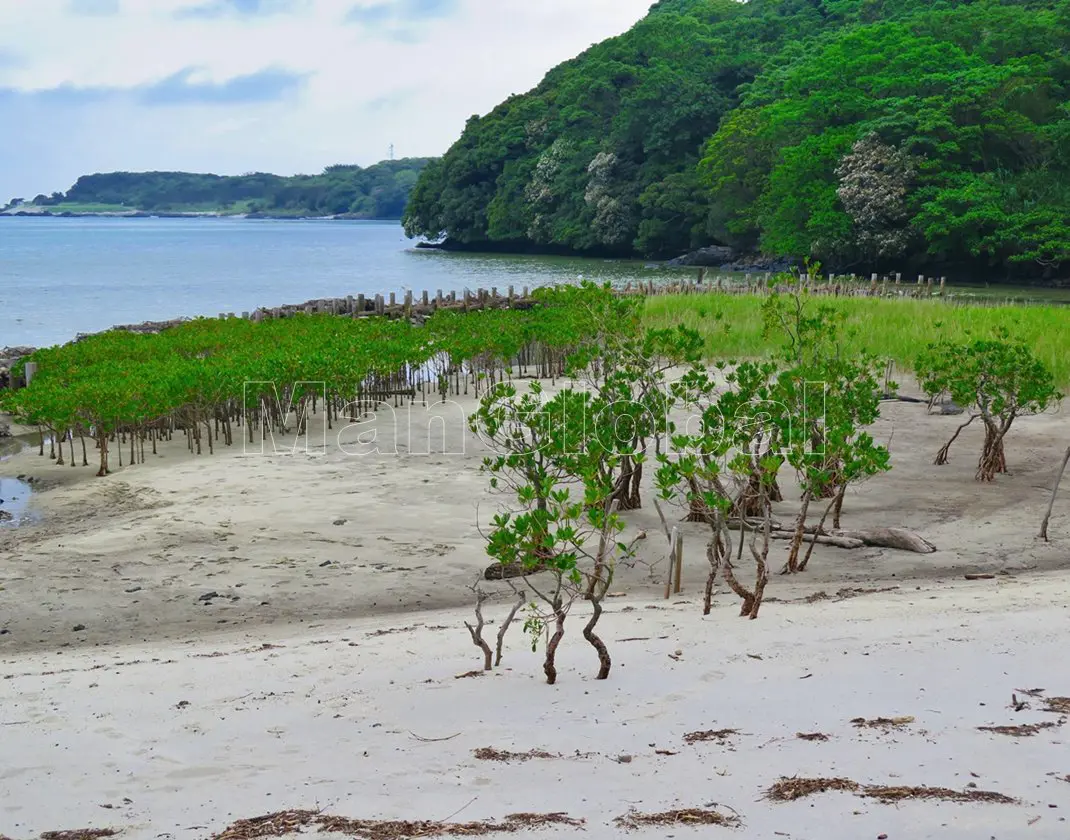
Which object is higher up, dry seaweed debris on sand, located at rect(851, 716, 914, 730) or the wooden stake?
dry seaweed debris on sand, located at rect(851, 716, 914, 730)

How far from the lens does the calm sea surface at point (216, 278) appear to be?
4366 centimetres

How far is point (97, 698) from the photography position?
566 centimetres

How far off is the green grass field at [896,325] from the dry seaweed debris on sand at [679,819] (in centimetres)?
1230

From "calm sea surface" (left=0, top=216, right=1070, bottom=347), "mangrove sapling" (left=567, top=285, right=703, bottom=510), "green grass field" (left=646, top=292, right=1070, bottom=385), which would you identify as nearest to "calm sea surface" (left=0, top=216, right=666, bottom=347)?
"calm sea surface" (left=0, top=216, right=1070, bottom=347)

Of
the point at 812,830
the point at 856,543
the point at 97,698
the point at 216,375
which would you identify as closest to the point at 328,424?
the point at 216,375

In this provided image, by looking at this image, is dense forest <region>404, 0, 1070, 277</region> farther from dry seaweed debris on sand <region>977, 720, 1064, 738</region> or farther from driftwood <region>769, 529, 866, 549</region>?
dry seaweed debris on sand <region>977, 720, 1064, 738</region>

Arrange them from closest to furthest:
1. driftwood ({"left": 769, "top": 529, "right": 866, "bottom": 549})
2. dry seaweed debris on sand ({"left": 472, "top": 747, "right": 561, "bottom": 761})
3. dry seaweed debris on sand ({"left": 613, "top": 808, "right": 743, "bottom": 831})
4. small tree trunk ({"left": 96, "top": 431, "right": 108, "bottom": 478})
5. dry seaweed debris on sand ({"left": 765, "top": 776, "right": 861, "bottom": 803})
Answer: dry seaweed debris on sand ({"left": 613, "top": 808, "right": 743, "bottom": 831}) < dry seaweed debris on sand ({"left": 765, "top": 776, "right": 861, "bottom": 803}) < dry seaweed debris on sand ({"left": 472, "top": 747, "right": 561, "bottom": 761}) < driftwood ({"left": 769, "top": 529, "right": 866, "bottom": 549}) < small tree trunk ({"left": 96, "top": 431, "right": 108, "bottom": 478})

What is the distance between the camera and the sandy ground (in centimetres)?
421

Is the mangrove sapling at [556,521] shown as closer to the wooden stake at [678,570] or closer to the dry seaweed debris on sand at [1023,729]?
the wooden stake at [678,570]

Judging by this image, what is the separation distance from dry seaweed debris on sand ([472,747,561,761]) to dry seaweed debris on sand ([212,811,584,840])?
20.7 inches

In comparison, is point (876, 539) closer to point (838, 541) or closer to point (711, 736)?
point (838, 541)

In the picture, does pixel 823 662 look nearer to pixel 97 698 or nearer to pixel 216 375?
pixel 97 698

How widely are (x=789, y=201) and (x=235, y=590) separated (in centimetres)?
4594

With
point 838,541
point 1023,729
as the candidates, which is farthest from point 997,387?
point 1023,729
